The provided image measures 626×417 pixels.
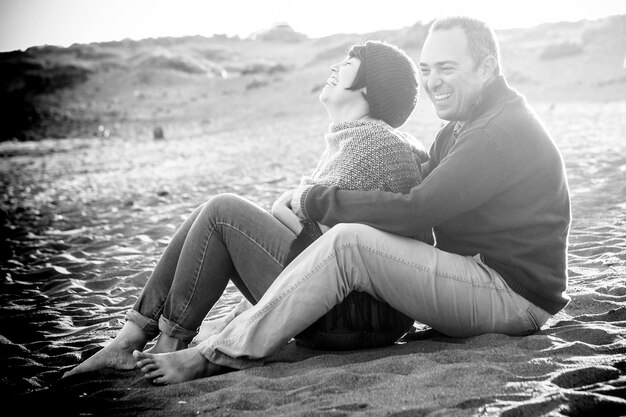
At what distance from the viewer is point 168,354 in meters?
2.93

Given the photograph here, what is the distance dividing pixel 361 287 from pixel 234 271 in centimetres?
73

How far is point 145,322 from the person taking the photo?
3.25 m

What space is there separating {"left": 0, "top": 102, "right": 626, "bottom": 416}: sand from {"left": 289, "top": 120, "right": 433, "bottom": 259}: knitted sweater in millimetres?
604

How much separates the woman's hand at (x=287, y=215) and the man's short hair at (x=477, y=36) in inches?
44.4

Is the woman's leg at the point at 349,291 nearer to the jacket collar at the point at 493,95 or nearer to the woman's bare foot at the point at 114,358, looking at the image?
the woman's bare foot at the point at 114,358

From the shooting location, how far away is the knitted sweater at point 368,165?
3008mm

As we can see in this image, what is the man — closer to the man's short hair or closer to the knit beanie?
the man's short hair

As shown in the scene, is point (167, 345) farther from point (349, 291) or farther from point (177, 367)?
point (349, 291)

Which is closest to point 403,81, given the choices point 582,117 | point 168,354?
point 168,354

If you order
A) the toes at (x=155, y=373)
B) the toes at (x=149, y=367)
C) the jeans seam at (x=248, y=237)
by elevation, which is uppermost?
the jeans seam at (x=248, y=237)

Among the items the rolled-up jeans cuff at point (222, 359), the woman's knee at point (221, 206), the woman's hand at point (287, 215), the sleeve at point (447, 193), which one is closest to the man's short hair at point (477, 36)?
the sleeve at point (447, 193)

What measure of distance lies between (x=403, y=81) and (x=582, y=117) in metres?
11.3

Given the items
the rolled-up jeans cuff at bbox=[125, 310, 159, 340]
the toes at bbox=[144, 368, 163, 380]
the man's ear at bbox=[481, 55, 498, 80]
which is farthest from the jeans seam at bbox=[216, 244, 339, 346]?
the man's ear at bbox=[481, 55, 498, 80]

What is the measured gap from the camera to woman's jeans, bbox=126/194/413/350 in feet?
9.96
